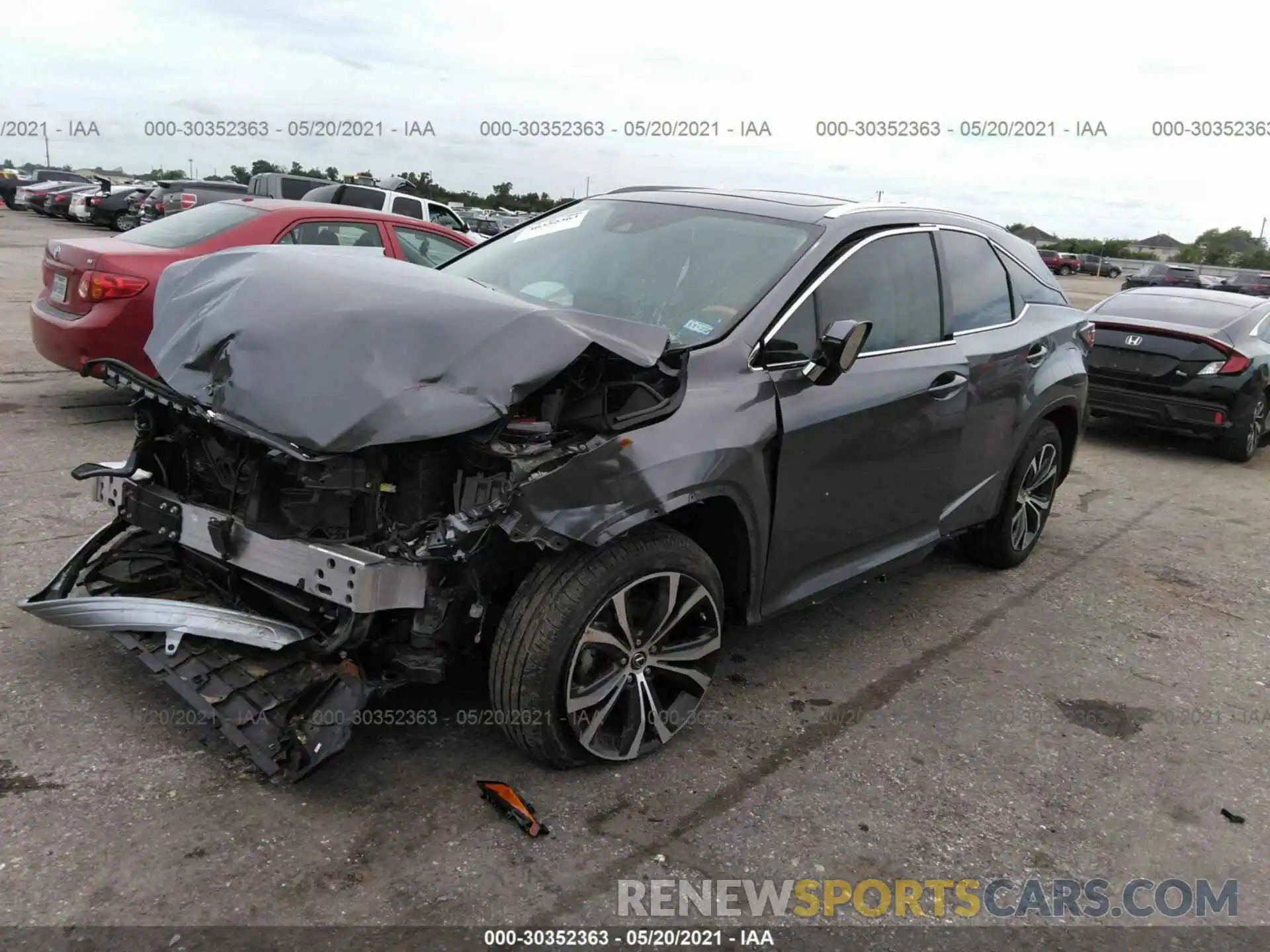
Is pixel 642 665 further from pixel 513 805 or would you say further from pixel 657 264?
pixel 657 264

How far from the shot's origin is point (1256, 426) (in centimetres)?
889

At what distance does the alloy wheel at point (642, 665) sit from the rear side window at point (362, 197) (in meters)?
13.2

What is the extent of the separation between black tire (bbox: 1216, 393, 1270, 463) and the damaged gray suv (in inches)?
240

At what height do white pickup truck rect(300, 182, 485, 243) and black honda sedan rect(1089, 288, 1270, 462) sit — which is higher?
white pickup truck rect(300, 182, 485, 243)

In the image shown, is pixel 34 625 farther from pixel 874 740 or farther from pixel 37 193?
pixel 37 193

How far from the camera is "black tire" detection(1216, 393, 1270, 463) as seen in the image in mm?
8633

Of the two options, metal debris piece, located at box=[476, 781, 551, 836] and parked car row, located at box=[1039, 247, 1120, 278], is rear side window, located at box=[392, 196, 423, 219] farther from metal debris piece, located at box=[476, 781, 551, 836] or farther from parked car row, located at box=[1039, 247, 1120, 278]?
parked car row, located at box=[1039, 247, 1120, 278]

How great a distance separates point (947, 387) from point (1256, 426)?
21.0 feet

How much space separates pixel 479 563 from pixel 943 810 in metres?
1.73

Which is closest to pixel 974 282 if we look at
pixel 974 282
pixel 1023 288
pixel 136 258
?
pixel 974 282

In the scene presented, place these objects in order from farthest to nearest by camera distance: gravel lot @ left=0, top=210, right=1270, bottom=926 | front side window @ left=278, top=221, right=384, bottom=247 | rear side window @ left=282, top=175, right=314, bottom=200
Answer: rear side window @ left=282, top=175, right=314, bottom=200
front side window @ left=278, top=221, right=384, bottom=247
gravel lot @ left=0, top=210, right=1270, bottom=926

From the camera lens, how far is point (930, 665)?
423 cm

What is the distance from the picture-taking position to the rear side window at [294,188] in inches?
691

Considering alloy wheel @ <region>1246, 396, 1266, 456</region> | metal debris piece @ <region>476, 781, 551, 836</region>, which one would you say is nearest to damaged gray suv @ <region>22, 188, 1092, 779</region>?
metal debris piece @ <region>476, 781, 551, 836</region>
